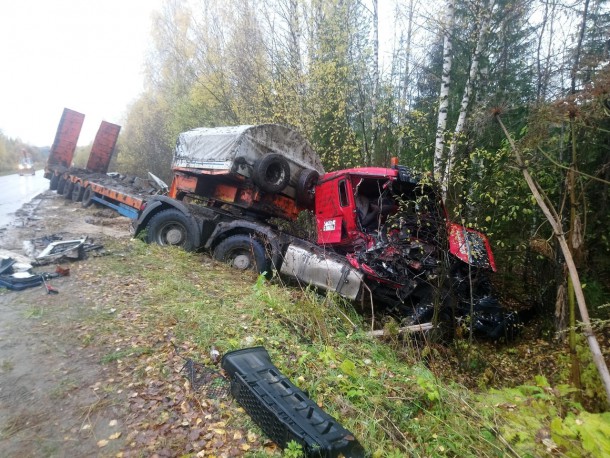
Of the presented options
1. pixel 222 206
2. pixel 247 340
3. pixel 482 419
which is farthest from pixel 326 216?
pixel 482 419

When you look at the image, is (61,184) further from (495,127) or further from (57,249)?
(495,127)

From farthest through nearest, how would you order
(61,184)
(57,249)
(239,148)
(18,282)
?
(61,184) < (239,148) < (57,249) < (18,282)

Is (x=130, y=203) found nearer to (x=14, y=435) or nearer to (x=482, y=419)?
(x=14, y=435)

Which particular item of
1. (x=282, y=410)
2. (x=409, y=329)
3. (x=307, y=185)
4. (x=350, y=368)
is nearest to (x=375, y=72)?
(x=307, y=185)

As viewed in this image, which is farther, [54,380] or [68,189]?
[68,189]

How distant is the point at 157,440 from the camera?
2.61 meters

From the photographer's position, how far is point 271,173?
7203 mm

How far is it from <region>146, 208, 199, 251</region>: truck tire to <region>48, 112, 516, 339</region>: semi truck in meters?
0.02

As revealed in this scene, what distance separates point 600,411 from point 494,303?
259cm

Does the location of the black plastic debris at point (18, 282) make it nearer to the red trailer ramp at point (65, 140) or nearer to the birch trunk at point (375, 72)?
the birch trunk at point (375, 72)

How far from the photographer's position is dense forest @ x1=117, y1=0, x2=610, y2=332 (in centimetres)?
439

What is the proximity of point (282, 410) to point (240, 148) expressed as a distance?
525 cm

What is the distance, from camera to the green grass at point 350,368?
269 centimetres

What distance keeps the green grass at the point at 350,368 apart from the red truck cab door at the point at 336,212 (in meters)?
1.31
